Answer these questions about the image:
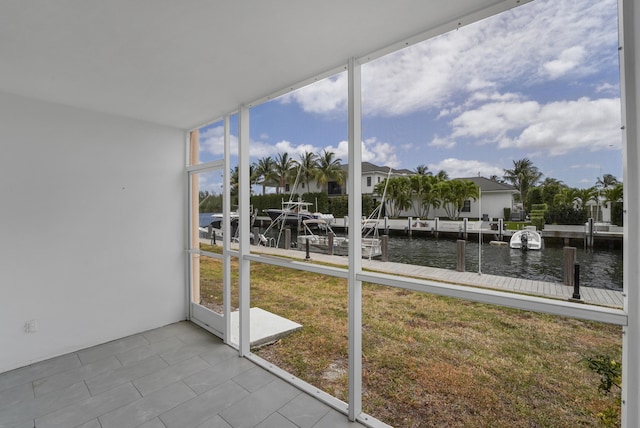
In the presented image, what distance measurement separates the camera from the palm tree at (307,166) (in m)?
2.47

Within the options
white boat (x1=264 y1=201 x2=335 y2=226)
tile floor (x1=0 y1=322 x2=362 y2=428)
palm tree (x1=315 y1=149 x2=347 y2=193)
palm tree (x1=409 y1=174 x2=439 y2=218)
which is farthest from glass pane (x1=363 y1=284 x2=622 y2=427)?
palm tree (x1=315 y1=149 x2=347 y2=193)

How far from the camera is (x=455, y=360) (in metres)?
2.62

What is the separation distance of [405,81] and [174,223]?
127 inches

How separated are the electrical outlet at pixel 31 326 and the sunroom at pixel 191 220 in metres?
0.01

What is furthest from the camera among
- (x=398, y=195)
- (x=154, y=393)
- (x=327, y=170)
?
(x=327, y=170)

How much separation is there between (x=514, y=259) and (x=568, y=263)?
0.22 m

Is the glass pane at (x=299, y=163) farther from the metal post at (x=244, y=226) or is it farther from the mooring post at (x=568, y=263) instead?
the mooring post at (x=568, y=263)

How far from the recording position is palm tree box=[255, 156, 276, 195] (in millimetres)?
2857

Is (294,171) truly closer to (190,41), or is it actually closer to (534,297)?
(190,41)

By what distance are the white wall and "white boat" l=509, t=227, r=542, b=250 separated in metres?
3.66

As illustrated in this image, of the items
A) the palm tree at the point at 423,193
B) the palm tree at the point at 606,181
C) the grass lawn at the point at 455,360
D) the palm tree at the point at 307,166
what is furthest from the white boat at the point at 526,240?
the palm tree at the point at 307,166

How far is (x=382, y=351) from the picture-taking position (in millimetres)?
2939

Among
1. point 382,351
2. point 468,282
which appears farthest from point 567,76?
point 382,351

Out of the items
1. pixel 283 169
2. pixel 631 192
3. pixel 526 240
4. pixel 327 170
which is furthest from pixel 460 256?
pixel 283 169
